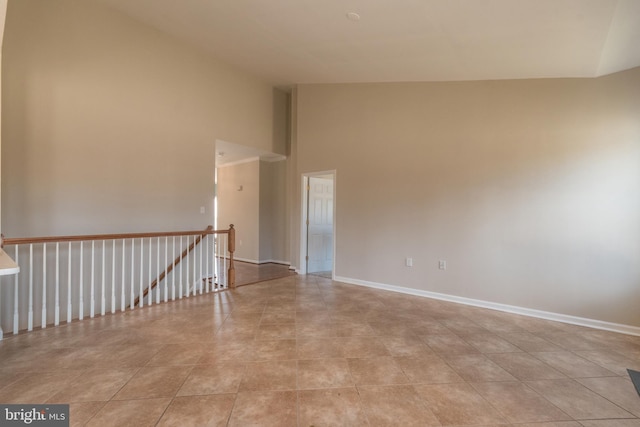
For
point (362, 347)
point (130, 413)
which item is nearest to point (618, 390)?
point (362, 347)

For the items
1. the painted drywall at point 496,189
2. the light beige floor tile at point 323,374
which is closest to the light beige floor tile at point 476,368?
the light beige floor tile at point 323,374

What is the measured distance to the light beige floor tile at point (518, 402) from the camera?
5.58ft

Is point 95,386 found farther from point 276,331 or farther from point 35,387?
point 276,331

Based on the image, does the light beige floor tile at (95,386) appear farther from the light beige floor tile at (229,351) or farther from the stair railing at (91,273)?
the stair railing at (91,273)

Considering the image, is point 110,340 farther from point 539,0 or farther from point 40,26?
point 539,0

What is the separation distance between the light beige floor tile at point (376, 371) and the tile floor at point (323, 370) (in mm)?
12

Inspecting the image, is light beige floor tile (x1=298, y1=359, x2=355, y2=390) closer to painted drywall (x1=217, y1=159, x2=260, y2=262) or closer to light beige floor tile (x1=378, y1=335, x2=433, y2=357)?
light beige floor tile (x1=378, y1=335, x2=433, y2=357)

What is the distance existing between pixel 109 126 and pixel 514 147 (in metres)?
5.20

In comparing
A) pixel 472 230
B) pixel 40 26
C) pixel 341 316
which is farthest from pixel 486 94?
pixel 40 26

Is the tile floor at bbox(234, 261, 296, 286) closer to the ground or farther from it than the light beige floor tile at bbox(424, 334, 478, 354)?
closer to the ground

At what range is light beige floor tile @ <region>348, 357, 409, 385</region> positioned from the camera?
203 centimetres

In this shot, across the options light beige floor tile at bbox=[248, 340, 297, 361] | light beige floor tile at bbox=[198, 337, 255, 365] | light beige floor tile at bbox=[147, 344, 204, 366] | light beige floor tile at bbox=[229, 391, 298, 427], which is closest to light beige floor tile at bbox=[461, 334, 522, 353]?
light beige floor tile at bbox=[248, 340, 297, 361]

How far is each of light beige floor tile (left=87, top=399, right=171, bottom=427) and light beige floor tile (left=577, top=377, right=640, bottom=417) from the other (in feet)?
9.56

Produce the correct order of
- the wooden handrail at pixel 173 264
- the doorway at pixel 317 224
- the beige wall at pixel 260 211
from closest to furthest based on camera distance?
the wooden handrail at pixel 173 264, the doorway at pixel 317 224, the beige wall at pixel 260 211
